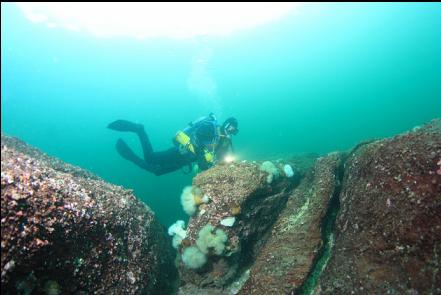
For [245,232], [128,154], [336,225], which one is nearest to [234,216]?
[245,232]

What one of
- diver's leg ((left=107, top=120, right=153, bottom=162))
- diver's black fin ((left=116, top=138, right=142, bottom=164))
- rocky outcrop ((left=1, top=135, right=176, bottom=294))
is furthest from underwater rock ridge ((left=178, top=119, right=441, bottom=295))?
diver's black fin ((left=116, top=138, right=142, bottom=164))

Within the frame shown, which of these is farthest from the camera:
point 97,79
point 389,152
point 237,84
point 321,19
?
point 237,84

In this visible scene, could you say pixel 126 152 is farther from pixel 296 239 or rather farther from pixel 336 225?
pixel 336 225

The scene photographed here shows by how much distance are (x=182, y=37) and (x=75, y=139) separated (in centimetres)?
7520

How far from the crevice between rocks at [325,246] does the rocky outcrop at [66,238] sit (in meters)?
2.35

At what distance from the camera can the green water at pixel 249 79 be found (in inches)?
2859

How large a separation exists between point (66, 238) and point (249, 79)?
14970 centimetres

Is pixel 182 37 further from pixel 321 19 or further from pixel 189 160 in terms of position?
pixel 189 160

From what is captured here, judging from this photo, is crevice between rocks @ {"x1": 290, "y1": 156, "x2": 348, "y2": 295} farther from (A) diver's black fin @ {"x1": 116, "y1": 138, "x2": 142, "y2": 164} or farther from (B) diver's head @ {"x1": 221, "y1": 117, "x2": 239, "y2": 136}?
(A) diver's black fin @ {"x1": 116, "y1": 138, "x2": 142, "y2": 164}

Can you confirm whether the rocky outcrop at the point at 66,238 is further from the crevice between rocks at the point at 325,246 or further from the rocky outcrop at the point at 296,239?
the crevice between rocks at the point at 325,246

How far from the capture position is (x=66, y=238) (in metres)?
3.17

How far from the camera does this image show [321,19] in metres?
88.4

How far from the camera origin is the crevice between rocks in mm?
4160

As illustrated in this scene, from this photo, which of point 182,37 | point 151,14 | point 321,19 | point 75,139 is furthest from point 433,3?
point 75,139
